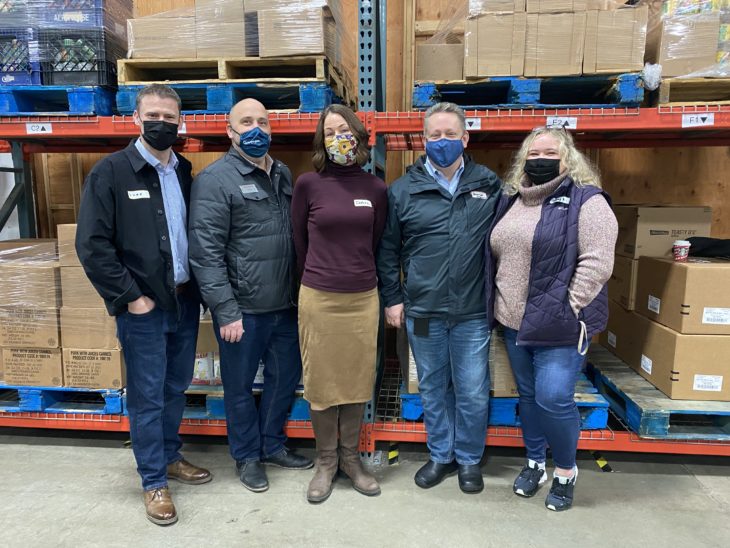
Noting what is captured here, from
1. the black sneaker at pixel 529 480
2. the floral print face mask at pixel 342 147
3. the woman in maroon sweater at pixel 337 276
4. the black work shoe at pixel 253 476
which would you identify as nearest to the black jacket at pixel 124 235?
the woman in maroon sweater at pixel 337 276

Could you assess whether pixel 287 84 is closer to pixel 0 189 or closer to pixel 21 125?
pixel 21 125

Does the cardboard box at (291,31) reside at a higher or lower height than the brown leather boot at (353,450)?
higher

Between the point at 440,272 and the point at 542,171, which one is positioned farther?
the point at 440,272

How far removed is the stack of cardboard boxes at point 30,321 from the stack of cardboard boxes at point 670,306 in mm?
4167

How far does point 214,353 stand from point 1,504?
4.89 feet

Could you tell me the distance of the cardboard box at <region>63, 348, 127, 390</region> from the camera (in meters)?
3.51

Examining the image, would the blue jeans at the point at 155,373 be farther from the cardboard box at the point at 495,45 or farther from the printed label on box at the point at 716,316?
the printed label on box at the point at 716,316

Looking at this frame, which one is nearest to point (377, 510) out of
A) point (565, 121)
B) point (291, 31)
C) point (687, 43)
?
point (565, 121)

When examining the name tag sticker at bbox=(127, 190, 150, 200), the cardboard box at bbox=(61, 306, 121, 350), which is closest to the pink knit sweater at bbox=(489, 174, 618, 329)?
the name tag sticker at bbox=(127, 190, 150, 200)

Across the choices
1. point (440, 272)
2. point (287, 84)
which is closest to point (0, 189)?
point (287, 84)

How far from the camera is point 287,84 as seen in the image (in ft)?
10.7

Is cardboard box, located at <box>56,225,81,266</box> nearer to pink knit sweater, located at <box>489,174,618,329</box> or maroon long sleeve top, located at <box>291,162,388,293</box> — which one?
maroon long sleeve top, located at <box>291,162,388,293</box>

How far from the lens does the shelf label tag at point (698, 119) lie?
120 inches

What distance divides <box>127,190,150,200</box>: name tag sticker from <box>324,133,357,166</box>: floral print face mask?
3.22 ft
